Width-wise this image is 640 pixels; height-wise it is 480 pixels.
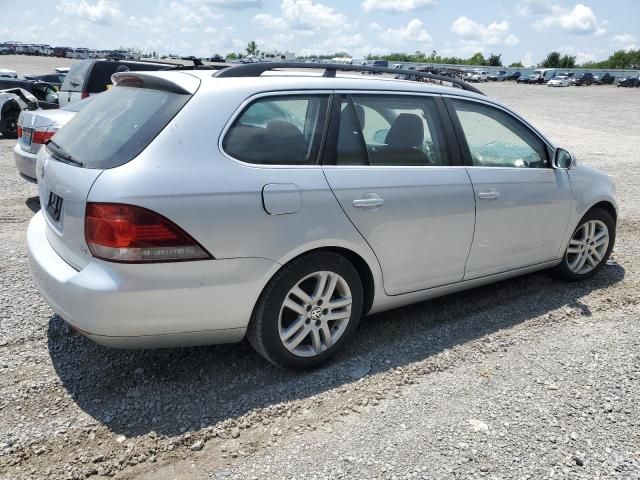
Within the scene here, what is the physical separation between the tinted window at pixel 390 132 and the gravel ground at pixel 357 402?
124 centimetres

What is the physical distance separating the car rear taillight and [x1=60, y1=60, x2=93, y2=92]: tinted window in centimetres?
886

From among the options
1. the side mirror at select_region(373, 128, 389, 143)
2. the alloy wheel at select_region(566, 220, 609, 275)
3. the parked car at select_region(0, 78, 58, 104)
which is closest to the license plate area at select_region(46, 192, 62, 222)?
the side mirror at select_region(373, 128, 389, 143)

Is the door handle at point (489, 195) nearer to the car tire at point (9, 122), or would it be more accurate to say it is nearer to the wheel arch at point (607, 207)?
the wheel arch at point (607, 207)

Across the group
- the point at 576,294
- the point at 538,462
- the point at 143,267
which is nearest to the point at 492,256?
the point at 576,294

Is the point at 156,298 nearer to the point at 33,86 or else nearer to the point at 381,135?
the point at 381,135

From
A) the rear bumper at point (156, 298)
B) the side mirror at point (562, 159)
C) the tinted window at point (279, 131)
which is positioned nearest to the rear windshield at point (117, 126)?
the tinted window at point (279, 131)

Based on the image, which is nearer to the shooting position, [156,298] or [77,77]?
[156,298]

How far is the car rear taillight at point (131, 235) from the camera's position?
8.73 feet

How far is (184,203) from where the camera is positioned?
274 centimetres

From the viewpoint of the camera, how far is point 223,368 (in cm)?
341

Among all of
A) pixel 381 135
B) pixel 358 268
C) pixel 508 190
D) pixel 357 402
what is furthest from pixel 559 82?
pixel 357 402

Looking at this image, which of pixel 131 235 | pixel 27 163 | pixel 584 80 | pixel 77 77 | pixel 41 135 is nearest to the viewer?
pixel 131 235

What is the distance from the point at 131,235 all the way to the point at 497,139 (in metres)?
2.89

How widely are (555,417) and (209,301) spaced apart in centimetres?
197
